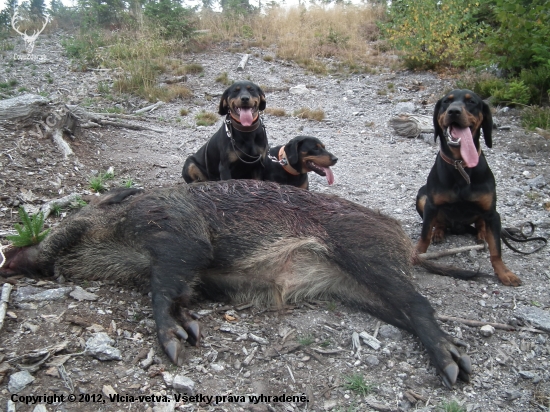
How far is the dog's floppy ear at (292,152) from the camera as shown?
570 cm

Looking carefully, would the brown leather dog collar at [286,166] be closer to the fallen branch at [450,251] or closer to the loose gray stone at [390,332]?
the fallen branch at [450,251]

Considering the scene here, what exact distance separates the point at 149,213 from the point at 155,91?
8.02 metres

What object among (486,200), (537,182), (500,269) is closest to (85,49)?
(537,182)

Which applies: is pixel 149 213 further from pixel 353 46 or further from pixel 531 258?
pixel 353 46

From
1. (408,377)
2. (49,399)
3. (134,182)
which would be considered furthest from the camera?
(134,182)

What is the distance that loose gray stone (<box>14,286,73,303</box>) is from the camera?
325cm

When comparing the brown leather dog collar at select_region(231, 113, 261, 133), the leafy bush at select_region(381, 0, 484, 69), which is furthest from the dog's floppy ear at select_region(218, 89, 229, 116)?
the leafy bush at select_region(381, 0, 484, 69)

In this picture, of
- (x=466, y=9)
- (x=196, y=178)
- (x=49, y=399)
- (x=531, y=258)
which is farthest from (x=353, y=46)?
(x=49, y=399)

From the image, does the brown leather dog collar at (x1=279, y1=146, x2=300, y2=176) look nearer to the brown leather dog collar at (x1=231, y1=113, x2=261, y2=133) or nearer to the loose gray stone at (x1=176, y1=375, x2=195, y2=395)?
the brown leather dog collar at (x1=231, y1=113, x2=261, y2=133)

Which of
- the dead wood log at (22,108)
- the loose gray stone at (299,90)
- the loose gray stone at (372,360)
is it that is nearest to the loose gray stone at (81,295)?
the loose gray stone at (372,360)

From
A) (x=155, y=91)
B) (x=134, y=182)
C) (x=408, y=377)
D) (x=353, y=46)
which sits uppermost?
(x=353, y=46)

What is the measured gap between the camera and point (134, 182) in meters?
Result: 6.04

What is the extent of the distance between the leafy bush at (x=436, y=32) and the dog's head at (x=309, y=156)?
7.18 meters

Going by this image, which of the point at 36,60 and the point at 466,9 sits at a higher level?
the point at 466,9
